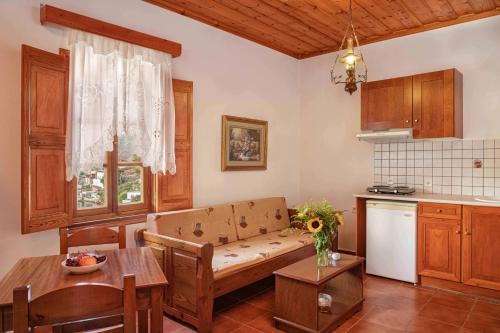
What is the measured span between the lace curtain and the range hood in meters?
2.29

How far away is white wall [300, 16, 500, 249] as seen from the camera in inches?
148


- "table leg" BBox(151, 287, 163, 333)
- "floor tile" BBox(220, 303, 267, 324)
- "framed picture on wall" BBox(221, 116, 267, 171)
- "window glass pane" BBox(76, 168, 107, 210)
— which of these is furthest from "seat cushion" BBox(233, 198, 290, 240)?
"table leg" BBox(151, 287, 163, 333)

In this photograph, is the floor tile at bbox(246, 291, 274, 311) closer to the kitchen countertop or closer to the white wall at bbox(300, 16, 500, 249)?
the kitchen countertop

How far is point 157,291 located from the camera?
164cm

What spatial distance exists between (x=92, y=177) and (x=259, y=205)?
1.95 meters

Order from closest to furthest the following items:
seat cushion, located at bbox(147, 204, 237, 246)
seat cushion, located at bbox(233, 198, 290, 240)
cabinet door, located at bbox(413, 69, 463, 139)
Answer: seat cushion, located at bbox(147, 204, 237, 246), cabinet door, located at bbox(413, 69, 463, 139), seat cushion, located at bbox(233, 198, 290, 240)

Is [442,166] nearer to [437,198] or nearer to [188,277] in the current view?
[437,198]

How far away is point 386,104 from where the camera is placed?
4086 millimetres

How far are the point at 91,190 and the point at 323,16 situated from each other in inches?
116

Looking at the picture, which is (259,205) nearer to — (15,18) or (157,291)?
(157,291)

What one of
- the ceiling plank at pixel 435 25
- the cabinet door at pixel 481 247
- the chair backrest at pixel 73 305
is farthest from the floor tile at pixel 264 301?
the ceiling plank at pixel 435 25

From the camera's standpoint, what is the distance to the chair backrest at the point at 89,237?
2.28 m

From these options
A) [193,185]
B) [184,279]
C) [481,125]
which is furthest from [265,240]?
[481,125]

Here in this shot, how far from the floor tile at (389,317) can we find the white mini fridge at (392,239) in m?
0.81
